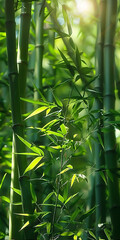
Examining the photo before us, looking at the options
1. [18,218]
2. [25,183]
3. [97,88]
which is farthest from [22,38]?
[18,218]

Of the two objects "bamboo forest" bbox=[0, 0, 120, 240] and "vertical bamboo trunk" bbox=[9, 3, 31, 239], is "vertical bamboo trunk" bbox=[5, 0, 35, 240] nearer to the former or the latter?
"bamboo forest" bbox=[0, 0, 120, 240]

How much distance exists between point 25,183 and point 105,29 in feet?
2.68

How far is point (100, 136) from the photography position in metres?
1.10

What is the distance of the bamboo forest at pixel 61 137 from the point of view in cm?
100

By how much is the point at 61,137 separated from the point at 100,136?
11.9 inches

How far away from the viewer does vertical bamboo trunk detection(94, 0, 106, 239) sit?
3.92ft

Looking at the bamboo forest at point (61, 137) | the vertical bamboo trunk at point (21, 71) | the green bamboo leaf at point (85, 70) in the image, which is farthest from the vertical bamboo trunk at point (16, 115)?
the green bamboo leaf at point (85, 70)

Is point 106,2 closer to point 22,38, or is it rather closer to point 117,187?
→ point 22,38

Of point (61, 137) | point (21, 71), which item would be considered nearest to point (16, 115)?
point (21, 71)

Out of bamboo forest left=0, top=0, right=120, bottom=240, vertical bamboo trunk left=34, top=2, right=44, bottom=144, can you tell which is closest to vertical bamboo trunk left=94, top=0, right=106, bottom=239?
bamboo forest left=0, top=0, right=120, bottom=240

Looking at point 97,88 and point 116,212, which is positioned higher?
point 97,88

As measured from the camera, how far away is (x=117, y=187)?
1207 mm

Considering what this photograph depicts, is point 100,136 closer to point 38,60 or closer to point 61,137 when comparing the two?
point 61,137

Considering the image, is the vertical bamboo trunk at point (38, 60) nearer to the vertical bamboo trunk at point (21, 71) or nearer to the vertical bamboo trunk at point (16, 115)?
the vertical bamboo trunk at point (21, 71)
